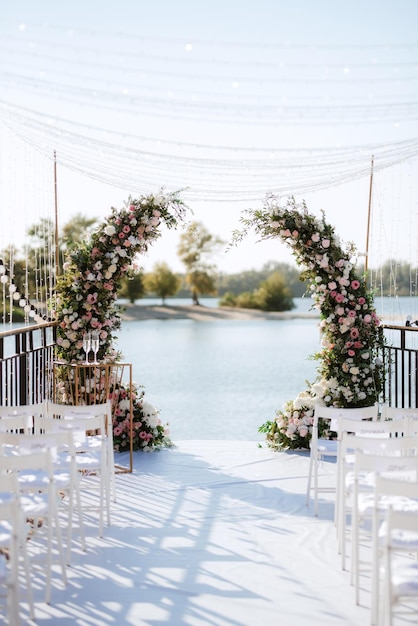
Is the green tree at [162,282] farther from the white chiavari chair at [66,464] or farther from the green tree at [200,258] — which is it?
the white chiavari chair at [66,464]

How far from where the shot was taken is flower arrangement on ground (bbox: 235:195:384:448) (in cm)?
735

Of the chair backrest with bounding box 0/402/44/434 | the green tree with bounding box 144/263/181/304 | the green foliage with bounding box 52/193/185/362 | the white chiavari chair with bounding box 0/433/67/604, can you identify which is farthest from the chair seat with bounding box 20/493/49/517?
the green tree with bounding box 144/263/181/304

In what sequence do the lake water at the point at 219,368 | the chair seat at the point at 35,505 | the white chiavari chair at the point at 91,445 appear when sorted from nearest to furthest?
1. the chair seat at the point at 35,505
2. the white chiavari chair at the point at 91,445
3. the lake water at the point at 219,368

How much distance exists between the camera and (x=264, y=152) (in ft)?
25.9

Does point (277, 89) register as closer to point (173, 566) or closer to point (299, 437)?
point (299, 437)

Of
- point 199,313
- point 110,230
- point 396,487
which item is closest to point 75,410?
point 110,230

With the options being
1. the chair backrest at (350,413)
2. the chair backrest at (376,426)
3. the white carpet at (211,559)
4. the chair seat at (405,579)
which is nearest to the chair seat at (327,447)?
the chair backrest at (350,413)

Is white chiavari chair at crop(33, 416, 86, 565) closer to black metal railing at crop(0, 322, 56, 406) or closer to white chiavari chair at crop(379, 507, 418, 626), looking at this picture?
black metal railing at crop(0, 322, 56, 406)

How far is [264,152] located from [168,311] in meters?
25.5

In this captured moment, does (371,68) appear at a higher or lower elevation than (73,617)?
higher

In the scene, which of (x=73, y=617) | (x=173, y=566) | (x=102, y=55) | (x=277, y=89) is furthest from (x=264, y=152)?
(x=73, y=617)

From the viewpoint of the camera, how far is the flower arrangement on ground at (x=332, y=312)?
735 cm

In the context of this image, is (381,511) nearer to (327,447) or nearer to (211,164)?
(327,447)

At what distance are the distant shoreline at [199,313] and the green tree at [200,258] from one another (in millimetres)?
1197
